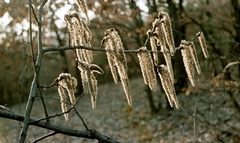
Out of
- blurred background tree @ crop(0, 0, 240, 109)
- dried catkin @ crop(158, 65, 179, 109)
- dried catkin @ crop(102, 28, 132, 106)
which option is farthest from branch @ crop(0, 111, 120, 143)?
blurred background tree @ crop(0, 0, 240, 109)

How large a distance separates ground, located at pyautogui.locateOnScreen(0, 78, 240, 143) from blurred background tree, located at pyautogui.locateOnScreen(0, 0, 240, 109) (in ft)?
2.00

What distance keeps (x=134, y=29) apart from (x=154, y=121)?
2.53 m

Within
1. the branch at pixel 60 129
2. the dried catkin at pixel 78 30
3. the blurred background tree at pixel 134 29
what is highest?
the blurred background tree at pixel 134 29

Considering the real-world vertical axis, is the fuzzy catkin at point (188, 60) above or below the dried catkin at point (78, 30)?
below

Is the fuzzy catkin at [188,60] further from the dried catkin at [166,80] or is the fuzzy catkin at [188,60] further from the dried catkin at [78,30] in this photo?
the dried catkin at [78,30]

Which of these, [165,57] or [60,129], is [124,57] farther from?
[60,129]

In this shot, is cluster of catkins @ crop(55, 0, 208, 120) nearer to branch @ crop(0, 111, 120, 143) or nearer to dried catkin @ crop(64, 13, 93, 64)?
dried catkin @ crop(64, 13, 93, 64)

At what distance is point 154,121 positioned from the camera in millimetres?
10773

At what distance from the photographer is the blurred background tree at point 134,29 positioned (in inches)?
276

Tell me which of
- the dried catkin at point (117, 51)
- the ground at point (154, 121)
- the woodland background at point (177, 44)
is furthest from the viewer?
the ground at point (154, 121)

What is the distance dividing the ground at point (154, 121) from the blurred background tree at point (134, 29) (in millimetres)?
611

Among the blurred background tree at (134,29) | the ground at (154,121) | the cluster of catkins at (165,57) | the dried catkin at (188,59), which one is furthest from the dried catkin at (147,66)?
the ground at (154,121)

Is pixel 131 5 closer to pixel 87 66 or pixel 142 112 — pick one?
pixel 142 112

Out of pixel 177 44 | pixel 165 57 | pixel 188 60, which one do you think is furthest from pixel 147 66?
pixel 177 44
